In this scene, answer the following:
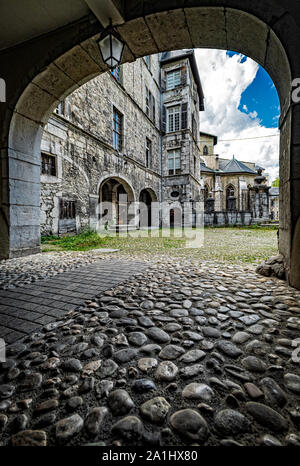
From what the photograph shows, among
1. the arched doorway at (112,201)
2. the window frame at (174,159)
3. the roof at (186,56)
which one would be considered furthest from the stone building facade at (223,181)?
the roof at (186,56)

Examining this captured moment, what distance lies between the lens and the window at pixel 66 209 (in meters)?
7.47

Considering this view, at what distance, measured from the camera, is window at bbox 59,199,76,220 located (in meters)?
7.47

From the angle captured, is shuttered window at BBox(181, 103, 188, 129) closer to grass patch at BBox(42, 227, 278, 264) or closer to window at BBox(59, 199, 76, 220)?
window at BBox(59, 199, 76, 220)

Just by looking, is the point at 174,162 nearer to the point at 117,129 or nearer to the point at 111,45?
the point at 117,129

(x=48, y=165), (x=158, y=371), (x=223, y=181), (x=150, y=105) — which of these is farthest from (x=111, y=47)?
(x=223, y=181)

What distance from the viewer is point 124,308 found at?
1.81m

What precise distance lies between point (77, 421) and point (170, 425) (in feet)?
1.21

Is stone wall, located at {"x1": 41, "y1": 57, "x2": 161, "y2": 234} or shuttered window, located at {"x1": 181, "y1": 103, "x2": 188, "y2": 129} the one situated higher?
shuttered window, located at {"x1": 181, "y1": 103, "x2": 188, "y2": 129}

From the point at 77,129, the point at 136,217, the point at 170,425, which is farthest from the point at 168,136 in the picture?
the point at 170,425

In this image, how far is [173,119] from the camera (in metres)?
16.9

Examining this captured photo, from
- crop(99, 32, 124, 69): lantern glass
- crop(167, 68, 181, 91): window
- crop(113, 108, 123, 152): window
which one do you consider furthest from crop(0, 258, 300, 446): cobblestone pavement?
crop(167, 68, 181, 91): window

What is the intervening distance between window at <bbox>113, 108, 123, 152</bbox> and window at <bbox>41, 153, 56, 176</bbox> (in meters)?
4.38

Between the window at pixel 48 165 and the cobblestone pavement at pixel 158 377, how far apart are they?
657cm
